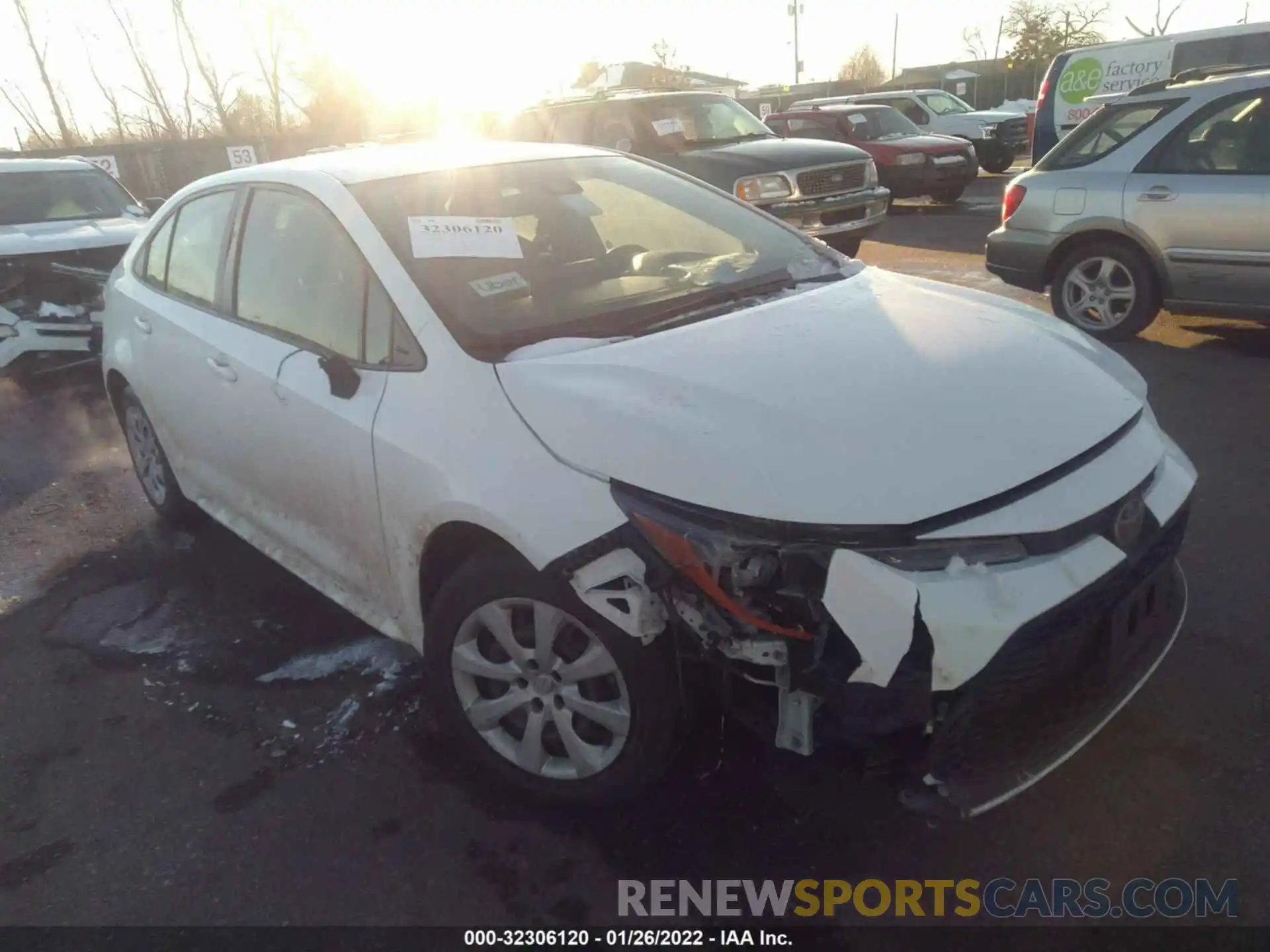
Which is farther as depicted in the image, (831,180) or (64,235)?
(831,180)

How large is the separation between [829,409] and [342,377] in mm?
1416

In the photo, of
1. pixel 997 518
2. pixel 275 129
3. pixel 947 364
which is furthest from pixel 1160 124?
pixel 275 129

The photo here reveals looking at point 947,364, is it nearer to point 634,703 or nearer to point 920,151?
point 634,703

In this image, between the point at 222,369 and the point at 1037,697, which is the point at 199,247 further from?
the point at 1037,697

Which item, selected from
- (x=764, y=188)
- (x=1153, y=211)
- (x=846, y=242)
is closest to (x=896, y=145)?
(x=846, y=242)

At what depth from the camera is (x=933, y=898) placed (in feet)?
7.47

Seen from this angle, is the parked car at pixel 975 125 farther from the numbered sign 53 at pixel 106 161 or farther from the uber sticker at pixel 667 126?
the numbered sign 53 at pixel 106 161

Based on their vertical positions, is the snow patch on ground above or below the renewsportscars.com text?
above

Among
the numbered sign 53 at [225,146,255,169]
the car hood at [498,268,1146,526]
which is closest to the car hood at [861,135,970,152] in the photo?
the numbered sign 53 at [225,146,255,169]

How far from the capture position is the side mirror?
2762 millimetres

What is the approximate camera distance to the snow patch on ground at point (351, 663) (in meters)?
3.36

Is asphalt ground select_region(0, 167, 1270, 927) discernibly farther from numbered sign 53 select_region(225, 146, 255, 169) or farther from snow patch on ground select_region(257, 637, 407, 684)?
numbered sign 53 select_region(225, 146, 255, 169)

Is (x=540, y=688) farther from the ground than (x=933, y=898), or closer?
farther from the ground

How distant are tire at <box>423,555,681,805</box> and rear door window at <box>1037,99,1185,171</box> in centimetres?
572
